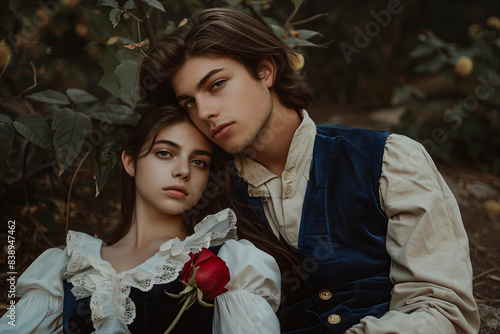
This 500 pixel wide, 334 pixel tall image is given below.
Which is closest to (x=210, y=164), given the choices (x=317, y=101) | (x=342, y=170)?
(x=342, y=170)

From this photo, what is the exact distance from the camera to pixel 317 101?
18.3 ft

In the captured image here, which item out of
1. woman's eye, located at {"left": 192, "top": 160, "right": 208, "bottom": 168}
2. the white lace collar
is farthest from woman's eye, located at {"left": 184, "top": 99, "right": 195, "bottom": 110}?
the white lace collar

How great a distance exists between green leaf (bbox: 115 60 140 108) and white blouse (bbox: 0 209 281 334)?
56 centimetres

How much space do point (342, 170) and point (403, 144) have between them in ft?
0.74

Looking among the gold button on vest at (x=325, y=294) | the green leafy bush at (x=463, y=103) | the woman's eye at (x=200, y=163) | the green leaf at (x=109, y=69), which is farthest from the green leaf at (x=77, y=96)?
the green leafy bush at (x=463, y=103)

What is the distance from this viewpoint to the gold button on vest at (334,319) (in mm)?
1572

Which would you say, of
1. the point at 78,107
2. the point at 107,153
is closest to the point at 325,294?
the point at 107,153

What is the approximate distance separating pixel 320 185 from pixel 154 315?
0.71 meters

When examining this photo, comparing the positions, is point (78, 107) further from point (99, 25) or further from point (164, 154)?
point (164, 154)

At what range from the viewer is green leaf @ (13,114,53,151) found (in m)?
1.69

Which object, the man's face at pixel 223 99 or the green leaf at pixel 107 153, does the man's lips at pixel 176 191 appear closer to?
the man's face at pixel 223 99

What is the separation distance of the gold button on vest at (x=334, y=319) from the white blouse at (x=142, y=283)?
0.21m

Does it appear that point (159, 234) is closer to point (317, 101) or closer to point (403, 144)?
point (403, 144)

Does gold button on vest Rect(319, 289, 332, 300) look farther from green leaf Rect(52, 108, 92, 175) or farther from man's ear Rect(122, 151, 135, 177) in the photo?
green leaf Rect(52, 108, 92, 175)
